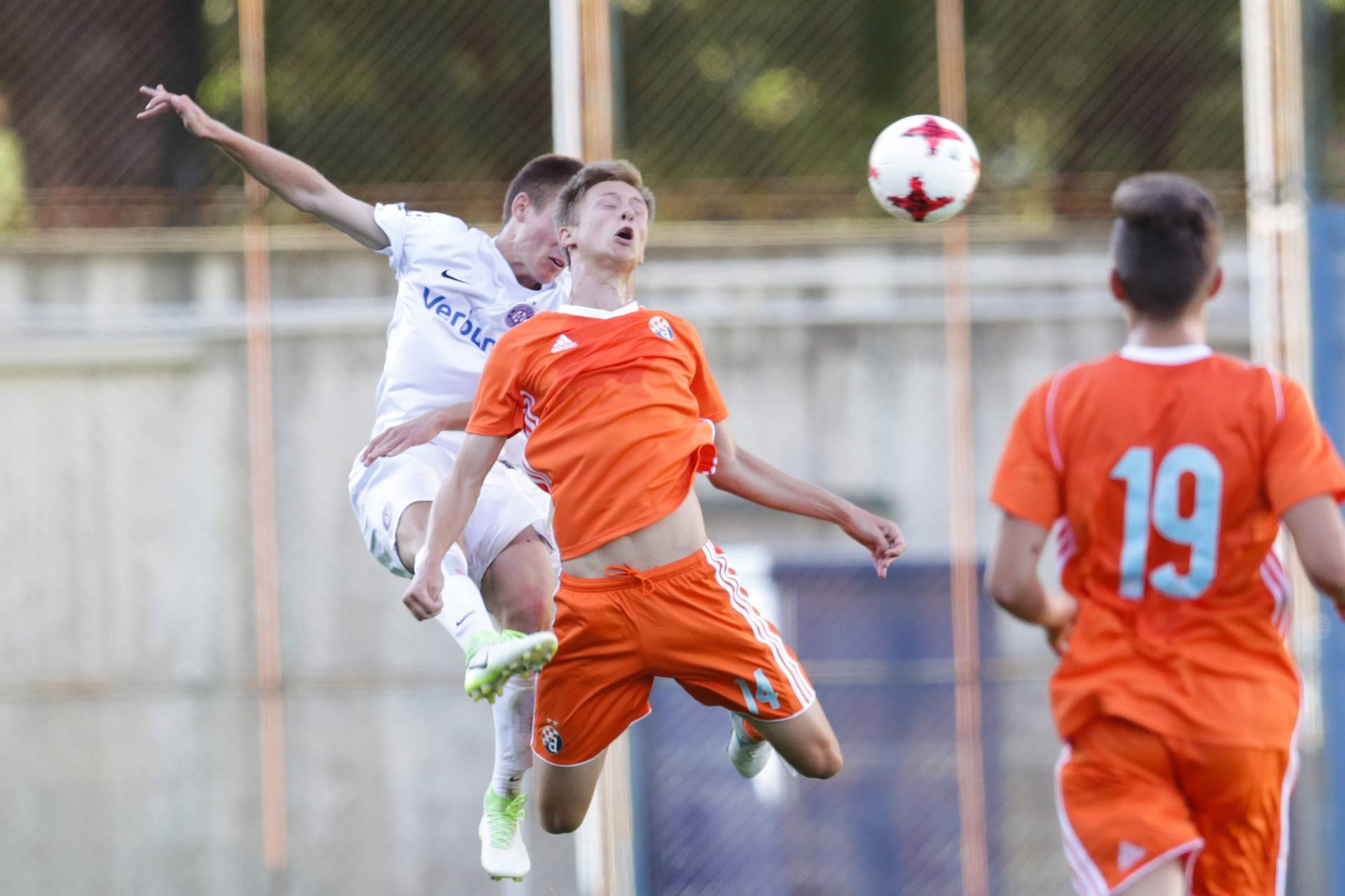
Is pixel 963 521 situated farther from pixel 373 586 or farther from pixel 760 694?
pixel 760 694

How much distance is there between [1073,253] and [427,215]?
15.5ft

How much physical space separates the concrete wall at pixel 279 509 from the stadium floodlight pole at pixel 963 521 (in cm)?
18

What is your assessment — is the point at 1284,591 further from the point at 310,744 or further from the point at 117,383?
A: the point at 117,383

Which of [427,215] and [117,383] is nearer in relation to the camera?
[427,215]

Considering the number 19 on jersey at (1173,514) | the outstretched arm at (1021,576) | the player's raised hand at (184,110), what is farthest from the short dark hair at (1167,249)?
the player's raised hand at (184,110)

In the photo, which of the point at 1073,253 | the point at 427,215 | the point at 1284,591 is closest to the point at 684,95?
the point at 1073,253

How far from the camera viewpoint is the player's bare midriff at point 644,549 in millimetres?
4391

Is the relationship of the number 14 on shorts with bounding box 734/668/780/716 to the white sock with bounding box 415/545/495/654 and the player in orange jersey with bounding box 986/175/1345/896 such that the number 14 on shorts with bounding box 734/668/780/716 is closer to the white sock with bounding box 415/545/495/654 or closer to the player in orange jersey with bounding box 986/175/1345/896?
the white sock with bounding box 415/545/495/654

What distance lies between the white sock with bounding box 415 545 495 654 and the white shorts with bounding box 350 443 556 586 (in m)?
0.21

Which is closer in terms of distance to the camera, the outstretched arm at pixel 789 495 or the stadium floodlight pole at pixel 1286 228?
the outstretched arm at pixel 789 495

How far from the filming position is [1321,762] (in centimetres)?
814

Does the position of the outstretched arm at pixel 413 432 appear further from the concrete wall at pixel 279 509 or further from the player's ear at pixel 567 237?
the concrete wall at pixel 279 509

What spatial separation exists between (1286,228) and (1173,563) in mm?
5406

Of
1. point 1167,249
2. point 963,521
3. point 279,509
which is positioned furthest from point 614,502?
point 279,509
